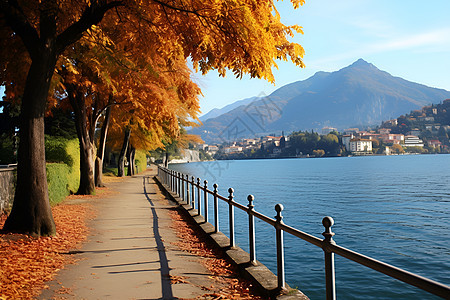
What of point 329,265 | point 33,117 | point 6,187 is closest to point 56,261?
point 33,117

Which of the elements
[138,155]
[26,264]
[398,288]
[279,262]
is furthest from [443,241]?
[138,155]

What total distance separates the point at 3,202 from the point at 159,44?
7.04 m

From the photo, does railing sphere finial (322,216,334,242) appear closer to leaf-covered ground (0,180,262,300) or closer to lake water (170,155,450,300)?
leaf-covered ground (0,180,262,300)

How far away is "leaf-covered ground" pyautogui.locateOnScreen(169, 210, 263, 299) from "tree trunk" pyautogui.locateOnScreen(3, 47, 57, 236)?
339 centimetres

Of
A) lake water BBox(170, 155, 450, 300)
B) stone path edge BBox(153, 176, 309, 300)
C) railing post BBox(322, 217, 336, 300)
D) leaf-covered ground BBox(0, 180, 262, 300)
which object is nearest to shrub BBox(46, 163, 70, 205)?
leaf-covered ground BBox(0, 180, 262, 300)

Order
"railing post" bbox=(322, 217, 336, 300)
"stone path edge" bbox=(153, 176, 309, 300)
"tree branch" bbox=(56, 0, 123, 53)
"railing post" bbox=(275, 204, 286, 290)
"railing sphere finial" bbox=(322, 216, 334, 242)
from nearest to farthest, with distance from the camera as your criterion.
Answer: "railing sphere finial" bbox=(322, 216, 334, 242), "railing post" bbox=(322, 217, 336, 300), "stone path edge" bbox=(153, 176, 309, 300), "railing post" bbox=(275, 204, 286, 290), "tree branch" bbox=(56, 0, 123, 53)

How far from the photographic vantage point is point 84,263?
24.8ft

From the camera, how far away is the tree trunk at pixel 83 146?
66.6 feet

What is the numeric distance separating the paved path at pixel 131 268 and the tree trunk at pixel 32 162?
4.64 feet

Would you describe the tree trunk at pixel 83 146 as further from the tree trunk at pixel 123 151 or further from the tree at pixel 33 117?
the tree trunk at pixel 123 151

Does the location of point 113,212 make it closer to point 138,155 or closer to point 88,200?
point 88,200

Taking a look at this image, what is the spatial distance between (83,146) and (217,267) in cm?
1556

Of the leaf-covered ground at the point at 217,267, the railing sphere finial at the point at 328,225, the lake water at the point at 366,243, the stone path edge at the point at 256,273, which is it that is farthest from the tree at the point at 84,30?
the lake water at the point at 366,243

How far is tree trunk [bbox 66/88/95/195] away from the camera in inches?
800
